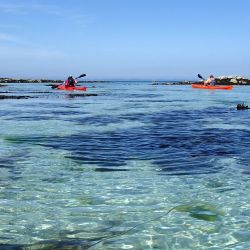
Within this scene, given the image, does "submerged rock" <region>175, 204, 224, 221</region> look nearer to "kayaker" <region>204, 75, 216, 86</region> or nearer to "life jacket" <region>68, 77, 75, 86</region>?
"life jacket" <region>68, 77, 75, 86</region>

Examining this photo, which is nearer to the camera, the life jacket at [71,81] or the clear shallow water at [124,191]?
the clear shallow water at [124,191]

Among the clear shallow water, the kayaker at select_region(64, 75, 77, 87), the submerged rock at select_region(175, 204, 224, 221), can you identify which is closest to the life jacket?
the kayaker at select_region(64, 75, 77, 87)

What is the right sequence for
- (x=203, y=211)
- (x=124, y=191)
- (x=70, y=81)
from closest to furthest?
(x=203, y=211) < (x=124, y=191) < (x=70, y=81)

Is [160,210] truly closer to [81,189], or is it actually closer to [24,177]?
[81,189]

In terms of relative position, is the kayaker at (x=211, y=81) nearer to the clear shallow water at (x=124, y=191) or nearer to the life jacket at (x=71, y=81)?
the life jacket at (x=71, y=81)

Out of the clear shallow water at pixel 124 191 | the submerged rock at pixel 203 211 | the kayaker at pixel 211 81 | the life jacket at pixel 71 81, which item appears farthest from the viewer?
the kayaker at pixel 211 81

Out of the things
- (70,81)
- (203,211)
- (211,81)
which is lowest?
(203,211)

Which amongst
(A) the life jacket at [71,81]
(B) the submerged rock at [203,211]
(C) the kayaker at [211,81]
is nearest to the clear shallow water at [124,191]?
(B) the submerged rock at [203,211]

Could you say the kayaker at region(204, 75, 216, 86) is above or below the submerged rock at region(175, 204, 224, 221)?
above

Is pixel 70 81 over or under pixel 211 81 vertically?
under

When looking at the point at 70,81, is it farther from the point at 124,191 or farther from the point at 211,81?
the point at 124,191

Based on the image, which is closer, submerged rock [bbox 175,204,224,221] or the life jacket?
submerged rock [bbox 175,204,224,221]

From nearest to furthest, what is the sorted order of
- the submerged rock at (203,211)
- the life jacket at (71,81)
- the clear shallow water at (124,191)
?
the clear shallow water at (124,191), the submerged rock at (203,211), the life jacket at (71,81)

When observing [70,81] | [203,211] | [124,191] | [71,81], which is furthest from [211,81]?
[203,211]
